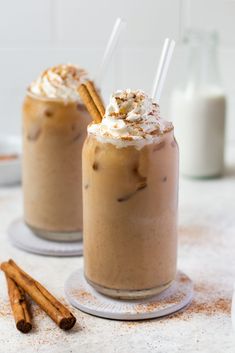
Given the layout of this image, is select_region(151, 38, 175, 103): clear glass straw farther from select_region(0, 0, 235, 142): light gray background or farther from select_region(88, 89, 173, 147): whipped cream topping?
select_region(0, 0, 235, 142): light gray background

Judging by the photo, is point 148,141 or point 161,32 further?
point 161,32

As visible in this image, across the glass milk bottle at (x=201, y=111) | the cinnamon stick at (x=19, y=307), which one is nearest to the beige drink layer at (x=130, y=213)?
the cinnamon stick at (x=19, y=307)

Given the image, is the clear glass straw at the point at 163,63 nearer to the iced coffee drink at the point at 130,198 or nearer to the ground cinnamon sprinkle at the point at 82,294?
the iced coffee drink at the point at 130,198

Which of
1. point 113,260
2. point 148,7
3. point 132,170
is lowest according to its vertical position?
point 113,260

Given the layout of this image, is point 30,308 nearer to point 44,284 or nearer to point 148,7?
point 44,284

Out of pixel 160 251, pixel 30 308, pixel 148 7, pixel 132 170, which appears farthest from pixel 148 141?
pixel 148 7

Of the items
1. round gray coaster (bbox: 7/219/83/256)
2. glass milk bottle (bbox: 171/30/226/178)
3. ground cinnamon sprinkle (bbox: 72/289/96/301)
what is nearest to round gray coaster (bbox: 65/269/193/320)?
ground cinnamon sprinkle (bbox: 72/289/96/301)
